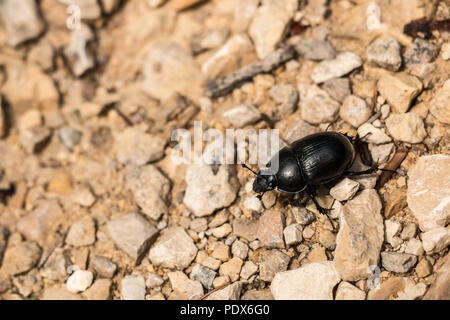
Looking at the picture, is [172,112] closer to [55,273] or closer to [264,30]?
[264,30]

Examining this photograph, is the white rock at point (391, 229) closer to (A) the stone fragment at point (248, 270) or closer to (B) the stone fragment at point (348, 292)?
(B) the stone fragment at point (348, 292)

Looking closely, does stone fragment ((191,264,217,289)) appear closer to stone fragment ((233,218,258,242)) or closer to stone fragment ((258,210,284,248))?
stone fragment ((233,218,258,242))

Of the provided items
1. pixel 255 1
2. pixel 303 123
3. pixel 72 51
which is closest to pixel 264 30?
pixel 255 1

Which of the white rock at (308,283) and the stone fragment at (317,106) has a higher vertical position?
the stone fragment at (317,106)

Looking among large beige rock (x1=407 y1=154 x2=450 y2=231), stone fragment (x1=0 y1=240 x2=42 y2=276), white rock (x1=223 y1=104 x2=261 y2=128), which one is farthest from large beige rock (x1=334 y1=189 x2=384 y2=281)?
stone fragment (x1=0 y1=240 x2=42 y2=276)

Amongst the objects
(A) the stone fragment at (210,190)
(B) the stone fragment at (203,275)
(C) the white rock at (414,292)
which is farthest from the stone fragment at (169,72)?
(C) the white rock at (414,292)
